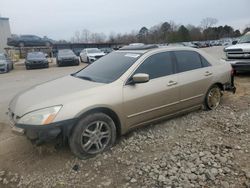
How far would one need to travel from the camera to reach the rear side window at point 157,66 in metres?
4.59

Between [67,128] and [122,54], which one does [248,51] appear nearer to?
[122,54]

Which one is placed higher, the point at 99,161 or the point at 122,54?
the point at 122,54

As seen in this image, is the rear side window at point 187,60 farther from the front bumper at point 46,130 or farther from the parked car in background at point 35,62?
the parked car in background at point 35,62

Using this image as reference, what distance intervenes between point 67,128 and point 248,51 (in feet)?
27.1

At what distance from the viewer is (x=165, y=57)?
4.97 meters

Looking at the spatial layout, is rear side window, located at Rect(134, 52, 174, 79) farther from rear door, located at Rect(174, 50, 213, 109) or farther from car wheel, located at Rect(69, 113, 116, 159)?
car wheel, located at Rect(69, 113, 116, 159)

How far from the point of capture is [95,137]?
12.9 ft

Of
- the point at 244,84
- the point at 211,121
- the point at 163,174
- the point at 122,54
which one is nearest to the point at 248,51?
the point at 244,84

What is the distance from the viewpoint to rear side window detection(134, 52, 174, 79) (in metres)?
4.59

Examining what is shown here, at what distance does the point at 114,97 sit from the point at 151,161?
110cm

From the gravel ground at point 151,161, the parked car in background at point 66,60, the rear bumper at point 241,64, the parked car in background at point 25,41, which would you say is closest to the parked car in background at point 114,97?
the gravel ground at point 151,161

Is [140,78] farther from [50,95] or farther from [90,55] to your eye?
[90,55]

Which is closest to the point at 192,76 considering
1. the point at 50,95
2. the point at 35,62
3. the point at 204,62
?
the point at 204,62

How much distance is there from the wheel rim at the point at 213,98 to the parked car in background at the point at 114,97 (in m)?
0.05
